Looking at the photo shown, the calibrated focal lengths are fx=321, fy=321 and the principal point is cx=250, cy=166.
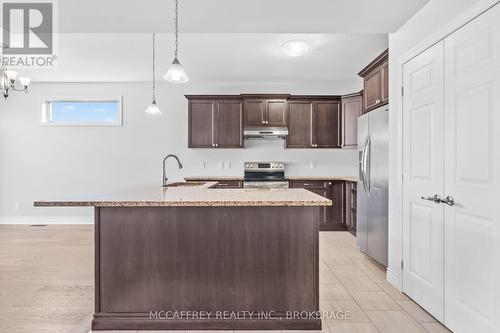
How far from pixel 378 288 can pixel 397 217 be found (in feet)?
2.26

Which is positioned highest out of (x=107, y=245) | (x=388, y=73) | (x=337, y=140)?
(x=388, y=73)

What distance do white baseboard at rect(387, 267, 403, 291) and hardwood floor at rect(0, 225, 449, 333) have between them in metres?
0.06

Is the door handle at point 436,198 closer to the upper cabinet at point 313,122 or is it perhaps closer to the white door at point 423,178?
the white door at point 423,178

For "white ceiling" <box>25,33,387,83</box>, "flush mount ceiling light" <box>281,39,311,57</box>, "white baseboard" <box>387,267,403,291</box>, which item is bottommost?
"white baseboard" <box>387,267,403,291</box>

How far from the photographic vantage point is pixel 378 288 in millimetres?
3010

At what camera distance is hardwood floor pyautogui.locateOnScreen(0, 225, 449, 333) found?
232 centimetres

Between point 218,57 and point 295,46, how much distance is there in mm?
1219

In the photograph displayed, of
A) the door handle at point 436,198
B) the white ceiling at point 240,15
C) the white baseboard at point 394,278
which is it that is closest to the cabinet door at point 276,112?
the white ceiling at point 240,15

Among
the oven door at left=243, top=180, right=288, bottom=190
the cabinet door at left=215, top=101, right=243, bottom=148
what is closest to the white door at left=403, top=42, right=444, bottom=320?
the oven door at left=243, top=180, right=288, bottom=190

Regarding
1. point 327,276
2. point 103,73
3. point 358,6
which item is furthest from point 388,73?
point 103,73

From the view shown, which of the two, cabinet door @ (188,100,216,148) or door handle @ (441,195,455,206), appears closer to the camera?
door handle @ (441,195,455,206)

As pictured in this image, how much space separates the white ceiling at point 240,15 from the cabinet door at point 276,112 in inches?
98.0

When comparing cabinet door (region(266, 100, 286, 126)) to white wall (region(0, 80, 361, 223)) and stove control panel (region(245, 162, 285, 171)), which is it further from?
stove control panel (region(245, 162, 285, 171))

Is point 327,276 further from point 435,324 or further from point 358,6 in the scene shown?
point 358,6
